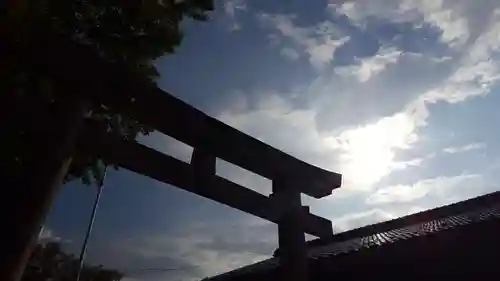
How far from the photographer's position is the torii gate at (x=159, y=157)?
3482mm

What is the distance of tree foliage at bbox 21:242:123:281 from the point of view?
15.3 meters

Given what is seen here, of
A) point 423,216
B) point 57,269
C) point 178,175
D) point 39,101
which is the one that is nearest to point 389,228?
point 423,216

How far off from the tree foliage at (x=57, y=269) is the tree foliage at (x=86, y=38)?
9.86 m

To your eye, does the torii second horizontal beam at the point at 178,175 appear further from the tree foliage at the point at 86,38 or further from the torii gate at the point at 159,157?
the tree foliage at the point at 86,38

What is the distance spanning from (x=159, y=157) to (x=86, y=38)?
2849mm

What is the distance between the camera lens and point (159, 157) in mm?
4477

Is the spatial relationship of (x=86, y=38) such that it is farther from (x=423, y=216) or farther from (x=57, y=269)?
(x=57, y=269)

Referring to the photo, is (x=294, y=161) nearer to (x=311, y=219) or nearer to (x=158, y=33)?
(x=311, y=219)

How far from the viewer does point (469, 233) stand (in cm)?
530

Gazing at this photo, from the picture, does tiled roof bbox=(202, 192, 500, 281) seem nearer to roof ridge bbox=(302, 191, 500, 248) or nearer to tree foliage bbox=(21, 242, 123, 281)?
roof ridge bbox=(302, 191, 500, 248)

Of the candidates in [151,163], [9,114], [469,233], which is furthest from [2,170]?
[469,233]

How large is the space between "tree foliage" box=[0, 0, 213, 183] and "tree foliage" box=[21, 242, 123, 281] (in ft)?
32.3

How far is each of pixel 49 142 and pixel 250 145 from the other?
7.29ft

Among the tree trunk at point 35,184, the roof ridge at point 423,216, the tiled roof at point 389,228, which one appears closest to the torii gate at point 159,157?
the tree trunk at point 35,184
